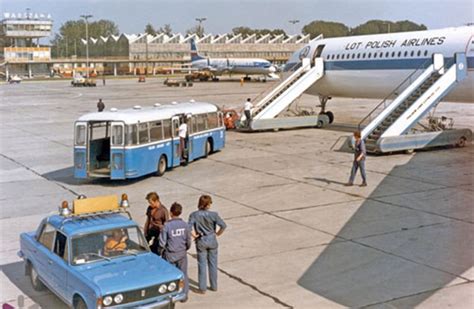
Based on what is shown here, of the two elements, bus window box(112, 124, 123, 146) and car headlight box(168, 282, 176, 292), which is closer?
car headlight box(168, 282, 176, 292)

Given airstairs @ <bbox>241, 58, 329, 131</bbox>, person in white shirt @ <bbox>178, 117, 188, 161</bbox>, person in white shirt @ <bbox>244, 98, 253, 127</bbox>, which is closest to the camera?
person in white shirt @ <bbox>178, 117, 188, 161</bbox>

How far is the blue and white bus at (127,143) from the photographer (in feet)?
67.6

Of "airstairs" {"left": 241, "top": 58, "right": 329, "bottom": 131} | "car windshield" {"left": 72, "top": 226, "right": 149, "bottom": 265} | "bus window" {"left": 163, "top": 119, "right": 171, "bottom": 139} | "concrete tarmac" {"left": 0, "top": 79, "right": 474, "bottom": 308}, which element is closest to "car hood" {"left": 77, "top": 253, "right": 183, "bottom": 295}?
"car windshield" {"left": 72, "top": 226, "right": 149, "bottom": 265}

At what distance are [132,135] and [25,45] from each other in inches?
6317

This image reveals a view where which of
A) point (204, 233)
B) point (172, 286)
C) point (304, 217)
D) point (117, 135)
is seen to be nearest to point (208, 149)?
point (117, 135)

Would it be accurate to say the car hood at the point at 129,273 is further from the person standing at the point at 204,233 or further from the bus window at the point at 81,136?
the bus window at the point at 81,136

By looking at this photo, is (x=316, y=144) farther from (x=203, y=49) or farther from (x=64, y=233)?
(x=203, y=49)

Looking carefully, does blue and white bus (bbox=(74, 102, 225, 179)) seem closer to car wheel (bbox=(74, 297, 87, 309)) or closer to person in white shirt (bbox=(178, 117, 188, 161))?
person in white shirt (bbox=(178, 117, 188, 161))

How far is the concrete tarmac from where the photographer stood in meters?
11.1

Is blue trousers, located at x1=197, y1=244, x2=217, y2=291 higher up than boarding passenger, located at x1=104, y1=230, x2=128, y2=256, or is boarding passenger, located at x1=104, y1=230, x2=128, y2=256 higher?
boarding passenger, located at x1=104, y1=230, x2=128, y2=256

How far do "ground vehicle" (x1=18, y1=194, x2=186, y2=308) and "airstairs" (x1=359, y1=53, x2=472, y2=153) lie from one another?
17.6 m

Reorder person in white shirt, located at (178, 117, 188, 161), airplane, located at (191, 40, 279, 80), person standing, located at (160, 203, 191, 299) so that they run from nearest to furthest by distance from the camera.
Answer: person standing, located at (160, 203, 191, 299) → person in white shirt, located at (178, 117, 188, 161) → airplane, located at (191, 40, 279, 80)

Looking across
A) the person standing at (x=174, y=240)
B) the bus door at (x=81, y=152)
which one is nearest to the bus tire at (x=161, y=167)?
the bus door at (x=81, y=152)

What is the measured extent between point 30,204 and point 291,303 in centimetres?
1073
